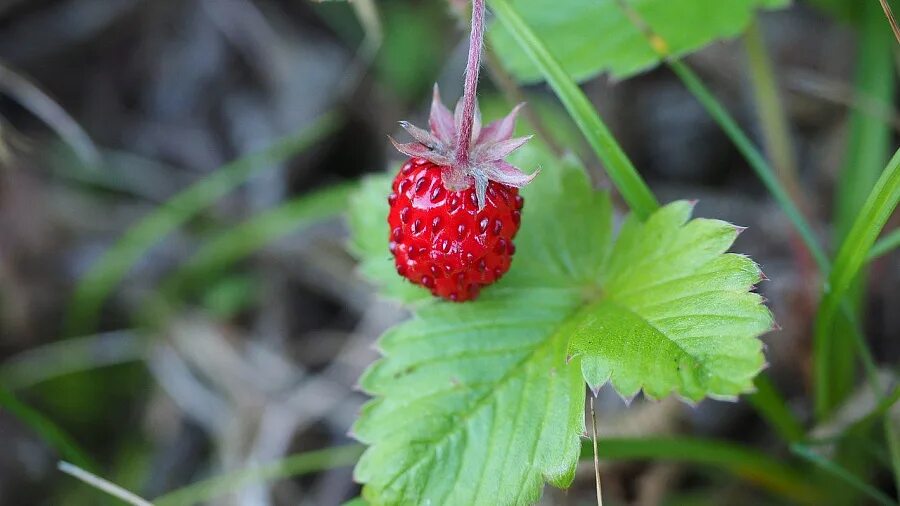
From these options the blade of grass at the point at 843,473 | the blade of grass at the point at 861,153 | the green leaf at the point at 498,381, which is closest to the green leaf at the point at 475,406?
the green leaf at the point at 498,381

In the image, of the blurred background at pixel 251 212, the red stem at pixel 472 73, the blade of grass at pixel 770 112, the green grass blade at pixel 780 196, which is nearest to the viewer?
the red stem at pixel 472 73

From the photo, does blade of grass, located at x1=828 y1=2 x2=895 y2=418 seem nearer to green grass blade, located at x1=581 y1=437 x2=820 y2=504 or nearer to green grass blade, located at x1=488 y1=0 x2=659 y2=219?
green grass blade, located at x1=581 y1=437 x2=820 y2=504

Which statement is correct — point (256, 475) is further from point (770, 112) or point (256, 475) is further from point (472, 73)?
point (770, 112)

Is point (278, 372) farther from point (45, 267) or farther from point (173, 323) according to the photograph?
point (45, 267)

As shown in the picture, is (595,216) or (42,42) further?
(42,42)

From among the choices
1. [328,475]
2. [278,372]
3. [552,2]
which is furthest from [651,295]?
[278,372]

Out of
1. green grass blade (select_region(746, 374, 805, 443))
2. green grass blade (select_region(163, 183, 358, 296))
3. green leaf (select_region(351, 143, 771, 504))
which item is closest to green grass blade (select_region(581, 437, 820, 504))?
green grass blade (select_region(746, 374, 805, 443))

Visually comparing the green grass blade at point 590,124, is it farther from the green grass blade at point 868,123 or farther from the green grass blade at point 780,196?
the green grass blade at point 868,123
